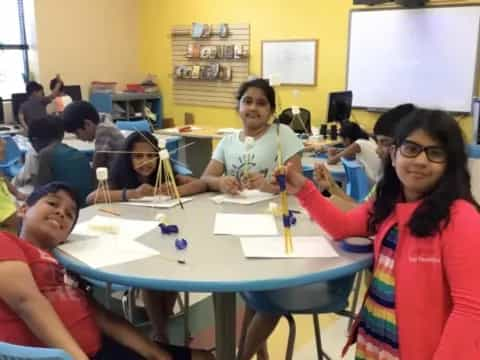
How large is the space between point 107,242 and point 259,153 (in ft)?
3.33

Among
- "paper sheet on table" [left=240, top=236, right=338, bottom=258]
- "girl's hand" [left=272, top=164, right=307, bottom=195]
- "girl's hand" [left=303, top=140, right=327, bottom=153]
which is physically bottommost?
"girl's hand" [left=303, top=140, right=327, bottom=153]

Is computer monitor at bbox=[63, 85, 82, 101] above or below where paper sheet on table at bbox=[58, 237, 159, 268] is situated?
above

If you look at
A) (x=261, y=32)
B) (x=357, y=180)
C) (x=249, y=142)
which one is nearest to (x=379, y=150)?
(x=249, y=142)

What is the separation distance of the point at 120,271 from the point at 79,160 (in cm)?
182

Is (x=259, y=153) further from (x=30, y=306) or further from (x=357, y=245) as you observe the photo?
(x=30, y=306)

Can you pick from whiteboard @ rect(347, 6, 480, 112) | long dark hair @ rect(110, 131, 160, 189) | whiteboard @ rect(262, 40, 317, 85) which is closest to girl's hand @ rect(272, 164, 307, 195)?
long dark hair @ rect(110, 131, 160, 189)

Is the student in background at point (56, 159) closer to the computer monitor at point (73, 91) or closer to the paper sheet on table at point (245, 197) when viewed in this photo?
the paper sheet on table at point (245, 197)

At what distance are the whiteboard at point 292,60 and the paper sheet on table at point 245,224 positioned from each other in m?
4.74

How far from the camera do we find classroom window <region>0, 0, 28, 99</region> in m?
6.62

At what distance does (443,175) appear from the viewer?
140 cm

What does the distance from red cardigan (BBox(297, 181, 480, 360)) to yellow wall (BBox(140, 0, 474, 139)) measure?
15.3ft

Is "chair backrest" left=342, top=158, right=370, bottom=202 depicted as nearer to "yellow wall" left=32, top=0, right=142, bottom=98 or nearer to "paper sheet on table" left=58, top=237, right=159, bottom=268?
"paper sheet on table" left=58, top=237, right=159, bottom=268

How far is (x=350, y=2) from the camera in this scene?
6082mm

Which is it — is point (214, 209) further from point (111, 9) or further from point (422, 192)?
point (111, 9)
